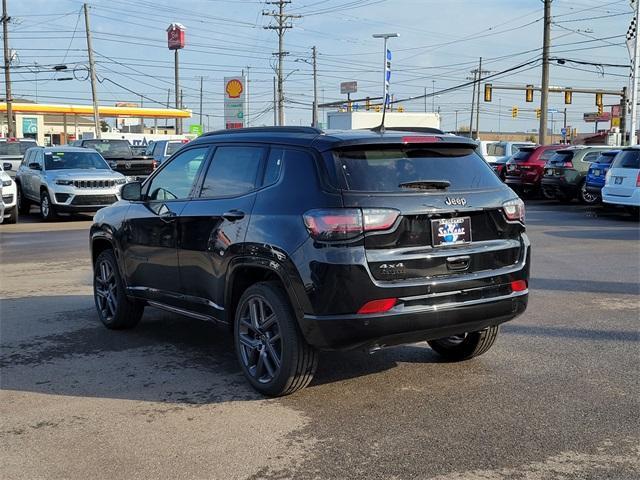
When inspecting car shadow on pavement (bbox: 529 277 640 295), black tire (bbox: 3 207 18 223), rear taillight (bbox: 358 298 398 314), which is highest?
rear taillight (bbox: 358 298 398 314)

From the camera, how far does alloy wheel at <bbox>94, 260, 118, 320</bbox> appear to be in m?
7.06

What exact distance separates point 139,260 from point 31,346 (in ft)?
3.91

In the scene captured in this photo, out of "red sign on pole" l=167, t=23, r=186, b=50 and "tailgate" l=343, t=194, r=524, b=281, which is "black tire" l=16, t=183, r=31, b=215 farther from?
"red sign on pole" l=167, t=23, r=186, b=50

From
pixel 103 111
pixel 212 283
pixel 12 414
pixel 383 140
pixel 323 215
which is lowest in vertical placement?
pixel 12 414

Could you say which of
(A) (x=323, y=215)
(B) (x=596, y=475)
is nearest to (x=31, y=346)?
(A) (x=323, y=215)

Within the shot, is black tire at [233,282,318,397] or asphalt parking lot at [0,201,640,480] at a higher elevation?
black tire at [233,282,318,397]

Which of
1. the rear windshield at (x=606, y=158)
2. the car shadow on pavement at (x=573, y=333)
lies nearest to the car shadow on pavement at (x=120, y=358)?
the car shadow on pavement at (x=573, y=333)

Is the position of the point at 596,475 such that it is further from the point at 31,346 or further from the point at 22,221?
the point at 22,221

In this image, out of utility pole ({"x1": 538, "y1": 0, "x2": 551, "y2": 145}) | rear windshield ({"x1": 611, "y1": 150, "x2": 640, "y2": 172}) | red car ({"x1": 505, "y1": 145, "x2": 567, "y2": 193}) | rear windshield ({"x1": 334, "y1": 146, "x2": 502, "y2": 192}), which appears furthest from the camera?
utility pole ({"x1": 538, "y1": 0, "x2": 551, "y2": 145})

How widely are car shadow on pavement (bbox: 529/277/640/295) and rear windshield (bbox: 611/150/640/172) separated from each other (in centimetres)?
832

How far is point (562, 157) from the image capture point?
21875mm

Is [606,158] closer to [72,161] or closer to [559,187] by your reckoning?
[559,187]

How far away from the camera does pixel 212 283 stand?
550cm

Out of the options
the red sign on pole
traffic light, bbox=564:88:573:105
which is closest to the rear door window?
traffic light, bbox=564:88:573:105
